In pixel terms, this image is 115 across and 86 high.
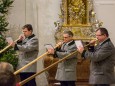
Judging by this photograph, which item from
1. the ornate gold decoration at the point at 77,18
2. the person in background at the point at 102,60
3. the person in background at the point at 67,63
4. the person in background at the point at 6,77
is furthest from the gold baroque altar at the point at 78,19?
the person in background at the point at 6,77

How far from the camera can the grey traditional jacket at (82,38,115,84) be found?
16.1 ft

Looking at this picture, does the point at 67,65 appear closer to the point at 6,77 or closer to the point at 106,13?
the point at 106,13

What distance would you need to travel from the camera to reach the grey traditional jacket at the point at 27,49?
6.08 m

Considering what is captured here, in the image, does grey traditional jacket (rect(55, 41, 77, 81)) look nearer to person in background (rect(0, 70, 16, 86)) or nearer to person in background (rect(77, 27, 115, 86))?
person in background (rect(77, 27, 115, 86))

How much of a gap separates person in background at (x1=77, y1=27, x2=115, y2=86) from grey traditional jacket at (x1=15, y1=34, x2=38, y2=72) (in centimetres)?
131

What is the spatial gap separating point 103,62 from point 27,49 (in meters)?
1.62

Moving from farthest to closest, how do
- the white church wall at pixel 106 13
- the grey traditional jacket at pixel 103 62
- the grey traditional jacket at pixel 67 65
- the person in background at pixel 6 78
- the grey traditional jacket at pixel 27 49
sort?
the white church wall at pixel 106 13 < the grey traditional jacket at pixel 27 49 < the grey traditional jacket at pixel 67 65 < the grey traditional jacket at pixel 103 62 < the person in background at pixel 6 78

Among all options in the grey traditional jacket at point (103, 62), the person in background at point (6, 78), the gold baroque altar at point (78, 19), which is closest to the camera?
the person in background at point (6, 78)

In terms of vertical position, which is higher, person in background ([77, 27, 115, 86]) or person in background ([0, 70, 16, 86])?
person in background ([0, 70, 16, 86])

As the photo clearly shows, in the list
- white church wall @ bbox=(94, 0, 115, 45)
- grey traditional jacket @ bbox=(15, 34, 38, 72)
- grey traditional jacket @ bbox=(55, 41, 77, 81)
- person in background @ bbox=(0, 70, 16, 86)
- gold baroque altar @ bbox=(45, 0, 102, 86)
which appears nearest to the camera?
person in background @ bbox=(0, 70, 16, 86)

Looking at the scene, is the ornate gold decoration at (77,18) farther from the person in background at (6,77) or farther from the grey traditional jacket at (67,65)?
the person in background at (6,77)

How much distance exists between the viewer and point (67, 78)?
5.82 m

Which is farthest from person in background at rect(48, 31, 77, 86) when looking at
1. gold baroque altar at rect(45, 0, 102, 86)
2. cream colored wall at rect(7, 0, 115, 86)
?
cream colored wall at rect(7, 0, 115, 86)

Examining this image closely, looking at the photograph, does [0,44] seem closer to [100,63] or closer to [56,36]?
[56,36]
